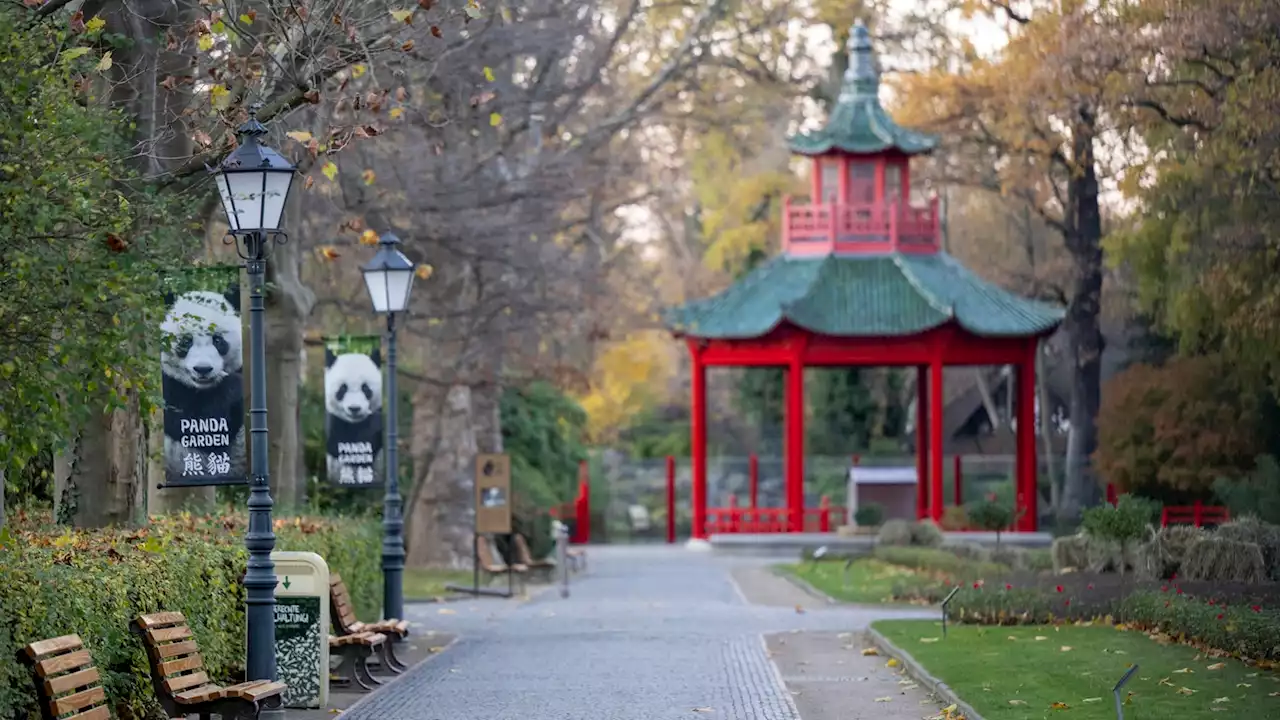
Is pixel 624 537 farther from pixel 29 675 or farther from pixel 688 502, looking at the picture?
pixel 29 675

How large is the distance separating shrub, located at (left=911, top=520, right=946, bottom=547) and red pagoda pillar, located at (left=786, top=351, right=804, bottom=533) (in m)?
4.22

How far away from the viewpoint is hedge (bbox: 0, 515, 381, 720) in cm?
1102

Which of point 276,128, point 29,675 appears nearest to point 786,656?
point 276,128

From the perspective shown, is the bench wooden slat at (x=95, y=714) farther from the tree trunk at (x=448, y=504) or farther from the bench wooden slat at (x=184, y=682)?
the tree trunk at (x=448, y=504)

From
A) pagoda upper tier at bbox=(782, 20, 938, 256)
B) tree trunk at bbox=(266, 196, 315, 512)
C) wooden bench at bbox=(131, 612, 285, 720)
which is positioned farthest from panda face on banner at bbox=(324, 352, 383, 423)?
pagoda upper tier at bbox=(782, 20, 938, 256)

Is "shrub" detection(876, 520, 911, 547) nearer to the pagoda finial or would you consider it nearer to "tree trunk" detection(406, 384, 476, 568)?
"tree trunk" detection(406, 384, 476, 568)

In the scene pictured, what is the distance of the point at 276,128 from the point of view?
20.0m

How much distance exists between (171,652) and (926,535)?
28.0 m

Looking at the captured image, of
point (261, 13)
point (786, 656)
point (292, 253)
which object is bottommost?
point (786, 656)

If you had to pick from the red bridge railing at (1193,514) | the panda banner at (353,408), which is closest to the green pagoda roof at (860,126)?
the red bridge railing at (1193,514)

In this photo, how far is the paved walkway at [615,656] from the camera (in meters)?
16.2

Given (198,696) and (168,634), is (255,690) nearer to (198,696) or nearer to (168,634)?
(198,696)

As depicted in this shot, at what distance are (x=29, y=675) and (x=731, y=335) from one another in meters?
33.8

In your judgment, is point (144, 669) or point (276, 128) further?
point (276, 128)
